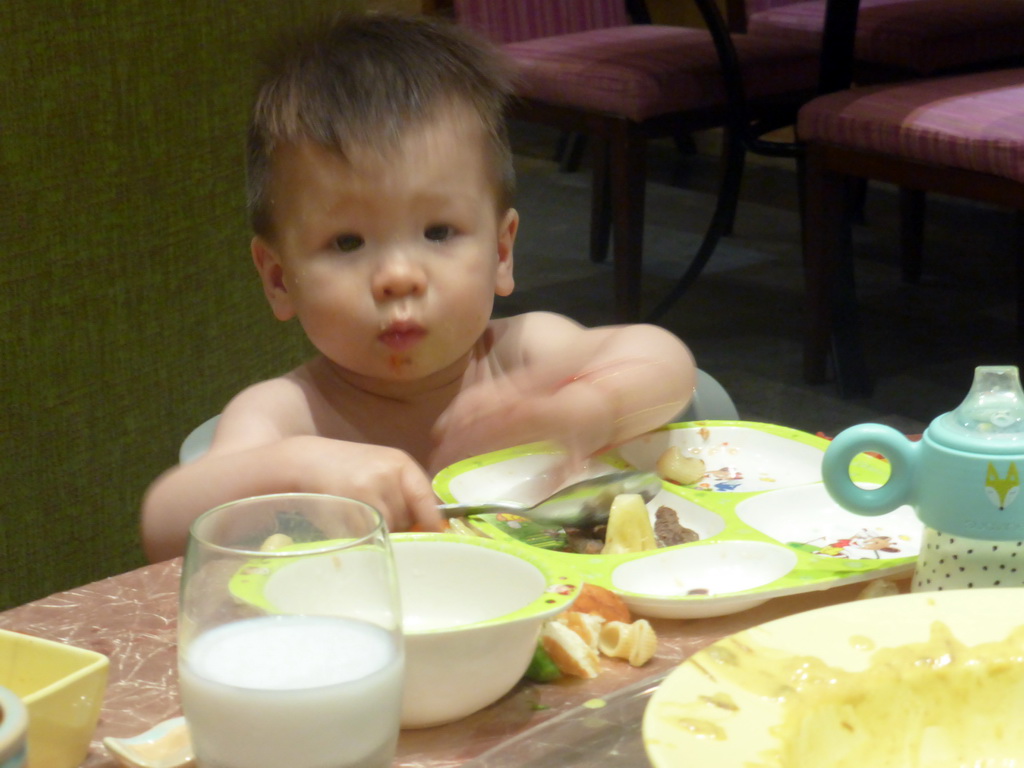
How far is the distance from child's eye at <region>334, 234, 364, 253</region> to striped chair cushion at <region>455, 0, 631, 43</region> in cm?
205

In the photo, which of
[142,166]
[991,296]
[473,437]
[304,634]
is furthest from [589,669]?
[991,296]

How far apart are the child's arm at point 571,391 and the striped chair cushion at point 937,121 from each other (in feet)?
3.91

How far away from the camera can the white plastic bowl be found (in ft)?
1.89

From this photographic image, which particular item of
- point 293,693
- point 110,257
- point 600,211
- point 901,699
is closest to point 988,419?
point 901,699

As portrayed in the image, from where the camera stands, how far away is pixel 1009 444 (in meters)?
0.65

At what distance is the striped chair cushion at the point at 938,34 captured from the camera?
3027 mm

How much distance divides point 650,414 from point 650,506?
190mm

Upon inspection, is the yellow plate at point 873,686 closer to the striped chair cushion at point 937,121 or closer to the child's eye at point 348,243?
the child's eye at point 348,243

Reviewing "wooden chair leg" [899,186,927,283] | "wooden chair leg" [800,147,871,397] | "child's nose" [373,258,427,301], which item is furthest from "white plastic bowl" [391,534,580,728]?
"wooden chair leg" [899,186,927,283]

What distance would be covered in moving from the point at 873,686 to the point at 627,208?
248 cm

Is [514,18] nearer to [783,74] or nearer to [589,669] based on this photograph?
[783,74]

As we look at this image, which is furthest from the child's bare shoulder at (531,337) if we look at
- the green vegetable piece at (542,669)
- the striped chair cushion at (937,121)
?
the striped chair cushion at (937,121)

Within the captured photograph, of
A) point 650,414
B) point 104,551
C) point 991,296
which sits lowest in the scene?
point 991,296

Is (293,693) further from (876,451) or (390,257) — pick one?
(390,257)
